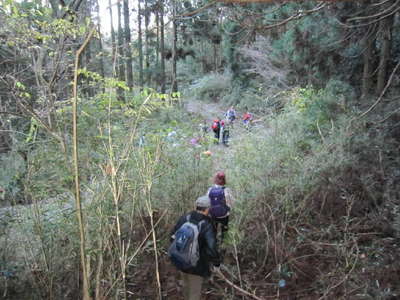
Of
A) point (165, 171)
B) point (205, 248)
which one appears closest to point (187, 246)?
point (205, 248)

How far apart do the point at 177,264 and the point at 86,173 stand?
137cm

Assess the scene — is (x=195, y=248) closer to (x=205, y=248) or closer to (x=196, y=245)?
(x=196, y=245)

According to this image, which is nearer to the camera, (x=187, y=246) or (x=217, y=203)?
(x=187, y=246)

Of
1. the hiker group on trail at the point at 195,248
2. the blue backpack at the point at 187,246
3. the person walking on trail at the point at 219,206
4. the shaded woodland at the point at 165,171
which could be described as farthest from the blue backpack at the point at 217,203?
the blue backpack at the point at 187,246

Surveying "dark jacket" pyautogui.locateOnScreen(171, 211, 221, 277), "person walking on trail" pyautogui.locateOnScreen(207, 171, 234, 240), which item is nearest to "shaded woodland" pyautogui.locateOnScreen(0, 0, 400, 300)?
"person walking on trail" pyautogui.locateOnScreen(207, 171, 234, 240)

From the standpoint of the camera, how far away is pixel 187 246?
2.86 meters

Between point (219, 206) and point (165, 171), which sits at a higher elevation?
point (165, 171)

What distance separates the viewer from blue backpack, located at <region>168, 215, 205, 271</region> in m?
2.86

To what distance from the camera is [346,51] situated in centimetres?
661

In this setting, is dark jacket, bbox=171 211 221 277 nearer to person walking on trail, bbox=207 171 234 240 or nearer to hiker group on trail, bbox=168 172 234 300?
hiker group on trail, bbox=168 172 234 300

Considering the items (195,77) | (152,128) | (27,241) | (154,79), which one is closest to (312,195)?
(152,128)

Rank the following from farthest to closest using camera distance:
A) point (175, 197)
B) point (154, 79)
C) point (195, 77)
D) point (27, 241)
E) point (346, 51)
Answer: point (195, 77) → point (154, 79) → point (346, 51) → point (175, 197) → point (27, 241)

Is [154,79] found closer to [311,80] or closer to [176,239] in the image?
[311,80]

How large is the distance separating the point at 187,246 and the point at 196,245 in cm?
9
